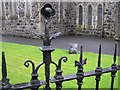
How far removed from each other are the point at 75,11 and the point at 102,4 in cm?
186

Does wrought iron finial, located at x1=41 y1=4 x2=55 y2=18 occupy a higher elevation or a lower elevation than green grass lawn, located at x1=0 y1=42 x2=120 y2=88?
higher

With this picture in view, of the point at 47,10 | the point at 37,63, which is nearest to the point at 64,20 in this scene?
the point at 37,63

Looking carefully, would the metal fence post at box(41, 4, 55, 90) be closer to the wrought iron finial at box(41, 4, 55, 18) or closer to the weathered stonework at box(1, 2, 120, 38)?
the wrought iron finial at box(41, 4, 55, 18)

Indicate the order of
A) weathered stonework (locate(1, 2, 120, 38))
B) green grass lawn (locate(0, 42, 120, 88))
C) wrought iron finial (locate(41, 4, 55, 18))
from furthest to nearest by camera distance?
weathered stonework (locate(1, 2, 120, 38)) < green grass lawn (locate(0, 42, 120, 88)) < wrought iron finial (locate(41, 4, 55, 18))

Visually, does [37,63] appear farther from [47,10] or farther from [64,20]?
[64,20]

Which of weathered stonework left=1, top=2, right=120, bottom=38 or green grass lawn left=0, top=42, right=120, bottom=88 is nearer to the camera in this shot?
green grass lawn left=0, top=42, right=120, bottom=88

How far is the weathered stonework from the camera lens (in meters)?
13.1

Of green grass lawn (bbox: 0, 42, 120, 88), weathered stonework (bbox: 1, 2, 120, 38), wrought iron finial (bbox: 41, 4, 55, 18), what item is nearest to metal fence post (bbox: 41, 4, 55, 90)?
wrought iron finial (bbox: 41, 4, 55, 18)

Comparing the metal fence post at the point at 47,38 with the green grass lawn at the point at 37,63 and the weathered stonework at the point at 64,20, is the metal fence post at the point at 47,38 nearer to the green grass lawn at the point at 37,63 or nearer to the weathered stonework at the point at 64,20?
the green grass lawn at the point at 37,63

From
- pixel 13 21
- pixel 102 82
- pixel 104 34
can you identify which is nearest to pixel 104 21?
pixel 104 34

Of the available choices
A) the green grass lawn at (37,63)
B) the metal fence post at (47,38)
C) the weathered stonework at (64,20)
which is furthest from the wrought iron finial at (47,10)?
the weathered stonework at (64,20)

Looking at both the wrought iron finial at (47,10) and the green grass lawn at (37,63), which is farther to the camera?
the green grass lawn at (37,63)

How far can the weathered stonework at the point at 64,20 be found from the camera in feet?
43.0

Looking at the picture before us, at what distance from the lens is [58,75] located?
6.14ft
